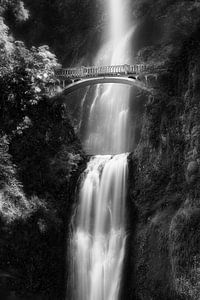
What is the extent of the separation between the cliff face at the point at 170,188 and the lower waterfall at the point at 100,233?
2.70 feet

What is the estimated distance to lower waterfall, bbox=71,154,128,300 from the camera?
22016 mm

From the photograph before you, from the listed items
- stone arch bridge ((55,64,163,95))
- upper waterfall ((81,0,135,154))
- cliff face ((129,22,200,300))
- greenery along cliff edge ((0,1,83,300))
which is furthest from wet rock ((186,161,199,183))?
upper waterfall ((81,0,135,154))

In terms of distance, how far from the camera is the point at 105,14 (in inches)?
1547

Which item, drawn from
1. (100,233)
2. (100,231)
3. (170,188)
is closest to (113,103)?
(100,231)

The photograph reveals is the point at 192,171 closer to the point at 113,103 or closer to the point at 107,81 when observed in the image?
the point at 107,81

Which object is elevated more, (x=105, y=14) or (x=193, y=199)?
(x=105, y=14)

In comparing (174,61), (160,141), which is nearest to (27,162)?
(160,141)

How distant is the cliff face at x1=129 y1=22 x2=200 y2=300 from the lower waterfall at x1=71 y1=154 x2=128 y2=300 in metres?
0.82

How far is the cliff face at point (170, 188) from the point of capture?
58.9ft

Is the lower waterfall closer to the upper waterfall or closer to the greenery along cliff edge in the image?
the greenery along cliff edge

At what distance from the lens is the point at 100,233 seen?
23.3m

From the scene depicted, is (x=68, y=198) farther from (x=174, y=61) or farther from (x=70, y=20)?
(x=70, y=20)

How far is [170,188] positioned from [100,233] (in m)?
4.96

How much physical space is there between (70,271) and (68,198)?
4357 millimetres
